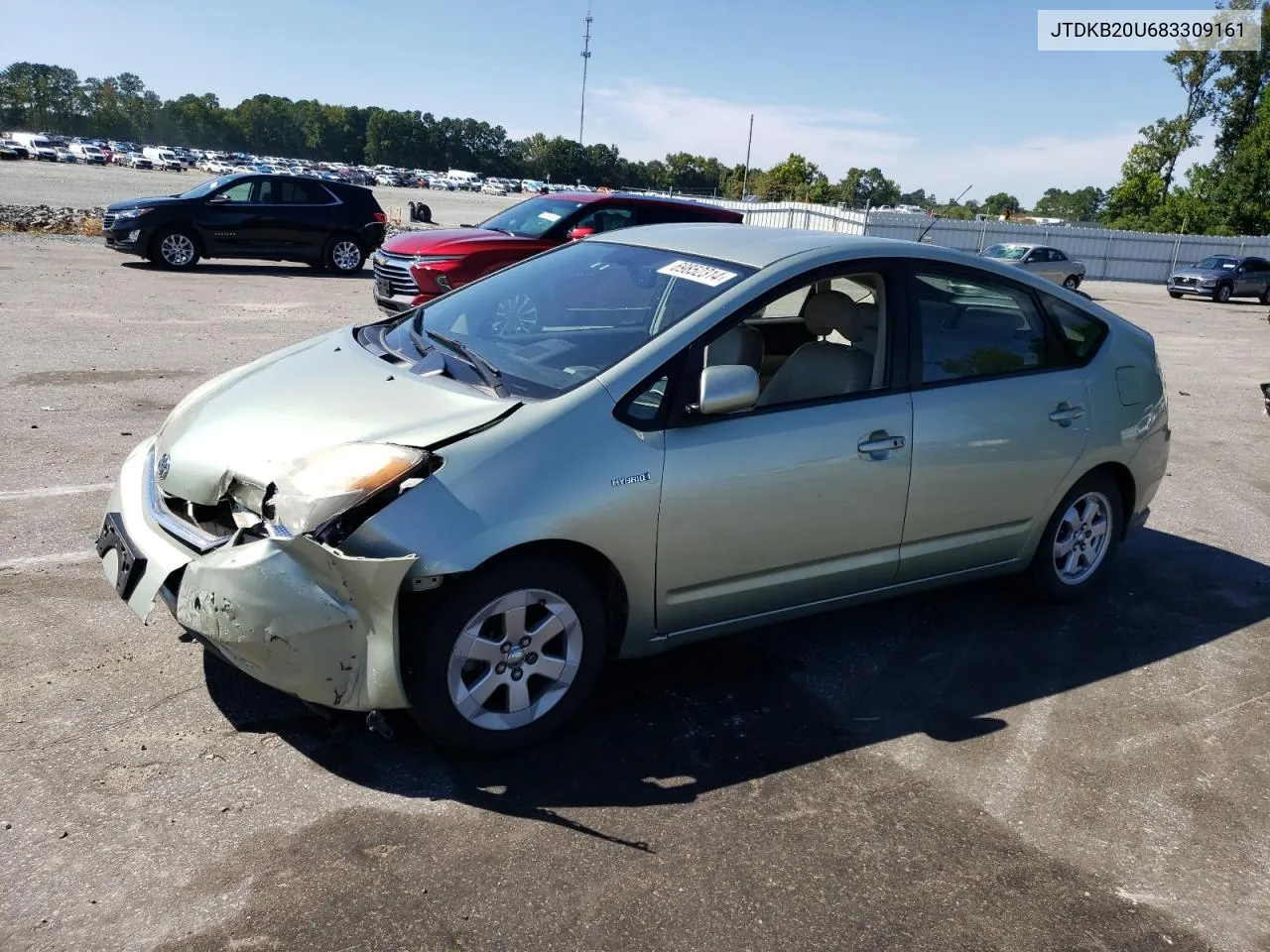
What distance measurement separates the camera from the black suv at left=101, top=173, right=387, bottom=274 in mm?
16750

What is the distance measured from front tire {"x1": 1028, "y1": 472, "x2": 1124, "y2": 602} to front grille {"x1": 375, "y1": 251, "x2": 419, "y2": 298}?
833 centimetres

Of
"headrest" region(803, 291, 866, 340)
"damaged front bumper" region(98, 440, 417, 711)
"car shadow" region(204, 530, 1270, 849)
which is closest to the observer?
"damaged front bumper" region(98, 440, 417, 711)

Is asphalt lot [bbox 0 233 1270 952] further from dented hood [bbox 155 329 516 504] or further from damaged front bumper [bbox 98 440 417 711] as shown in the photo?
dented hood [bbox 155 329 516 504]

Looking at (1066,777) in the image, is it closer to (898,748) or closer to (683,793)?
(898,748)

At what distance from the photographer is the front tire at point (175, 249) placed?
16.9 m

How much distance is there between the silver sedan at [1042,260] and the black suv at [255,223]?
1631 centimetres

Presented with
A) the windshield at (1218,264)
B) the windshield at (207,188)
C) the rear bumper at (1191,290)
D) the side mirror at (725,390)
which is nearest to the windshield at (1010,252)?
the rear bumper at (1191,290)

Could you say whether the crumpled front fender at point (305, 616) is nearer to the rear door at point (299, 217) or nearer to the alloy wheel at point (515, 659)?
the alloy wheel at point (515, 659)

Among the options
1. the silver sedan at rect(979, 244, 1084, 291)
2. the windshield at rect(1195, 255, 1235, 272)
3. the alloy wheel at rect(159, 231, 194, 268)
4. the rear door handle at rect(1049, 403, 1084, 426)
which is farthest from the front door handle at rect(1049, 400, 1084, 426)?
the windshield at rect(1195, 255, 1235, 272)

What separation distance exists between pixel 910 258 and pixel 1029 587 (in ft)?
5.94

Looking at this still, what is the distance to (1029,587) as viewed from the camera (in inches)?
202

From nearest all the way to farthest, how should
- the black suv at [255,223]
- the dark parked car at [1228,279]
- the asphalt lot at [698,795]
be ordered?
the asphalt lot at [698,795] < the black suv at [255,223] < the dark parked car at [1228,279]

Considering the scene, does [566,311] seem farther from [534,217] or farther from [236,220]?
[236,220]

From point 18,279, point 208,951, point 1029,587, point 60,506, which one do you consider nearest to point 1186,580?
point 1029,587
